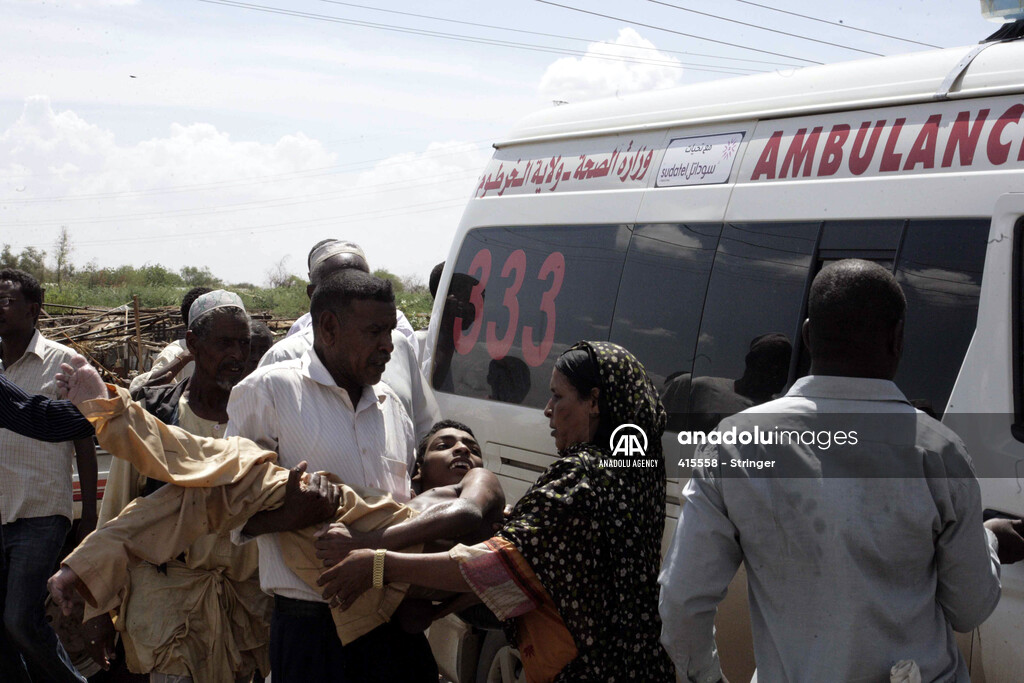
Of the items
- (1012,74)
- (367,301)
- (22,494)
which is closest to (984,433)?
(1012,74)

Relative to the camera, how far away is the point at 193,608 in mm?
3387

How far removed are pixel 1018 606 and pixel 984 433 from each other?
467 mm

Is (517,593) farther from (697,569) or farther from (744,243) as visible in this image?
(744,243)

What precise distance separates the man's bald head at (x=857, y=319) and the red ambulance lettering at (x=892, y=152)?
1.08 metres

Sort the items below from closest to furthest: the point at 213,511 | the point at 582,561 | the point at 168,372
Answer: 1. the point at 582,561
2. the point at 213,511
3. the point at 168,372

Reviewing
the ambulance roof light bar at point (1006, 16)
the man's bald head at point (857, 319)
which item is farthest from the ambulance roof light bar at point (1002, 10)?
the man's bald head at point (857, 319)

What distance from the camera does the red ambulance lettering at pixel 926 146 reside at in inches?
115

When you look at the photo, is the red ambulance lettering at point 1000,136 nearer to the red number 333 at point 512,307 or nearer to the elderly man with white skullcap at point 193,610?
the red number 333 at point 512,307

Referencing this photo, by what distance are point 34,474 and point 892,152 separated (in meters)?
3.83

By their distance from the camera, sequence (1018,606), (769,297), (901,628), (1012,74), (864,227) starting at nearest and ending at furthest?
(901,628) < (1018,606) < (1012,74) < (864,227) < (769,297)

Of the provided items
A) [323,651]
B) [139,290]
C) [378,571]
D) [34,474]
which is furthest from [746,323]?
[139,290]

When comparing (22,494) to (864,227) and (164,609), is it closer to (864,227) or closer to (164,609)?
(164,609)

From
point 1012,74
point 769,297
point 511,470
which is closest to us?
point 1012,74

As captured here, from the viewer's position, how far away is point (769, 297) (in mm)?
3283
